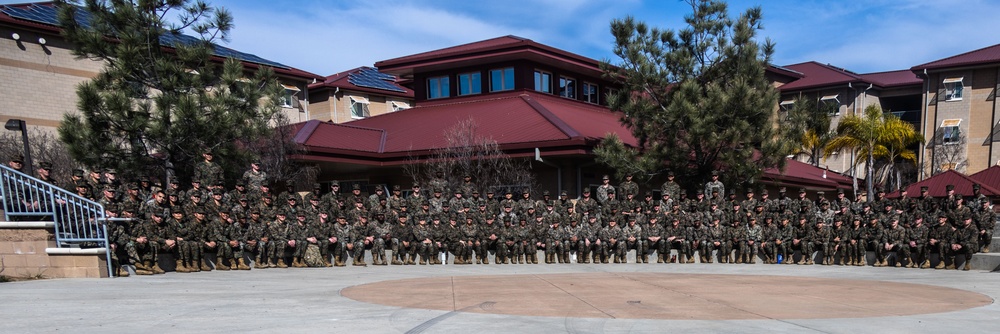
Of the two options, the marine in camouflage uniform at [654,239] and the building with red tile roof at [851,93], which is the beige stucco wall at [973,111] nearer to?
the building with red tile roof at [851,93]

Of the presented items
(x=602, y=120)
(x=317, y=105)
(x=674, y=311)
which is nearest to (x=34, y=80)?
(x=317, y=105)

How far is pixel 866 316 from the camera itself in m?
6.98

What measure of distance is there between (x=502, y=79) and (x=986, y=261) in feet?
50.1

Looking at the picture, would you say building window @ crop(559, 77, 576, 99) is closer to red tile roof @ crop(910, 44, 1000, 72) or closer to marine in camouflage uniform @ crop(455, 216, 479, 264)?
marine in camouflage uniform @ crop(455, 216, 479, 264)

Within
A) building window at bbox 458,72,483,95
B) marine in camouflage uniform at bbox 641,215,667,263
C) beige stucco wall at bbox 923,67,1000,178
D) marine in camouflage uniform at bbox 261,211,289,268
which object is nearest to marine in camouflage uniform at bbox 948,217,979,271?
marine in camouflage uniform at bbox 641,215,667,263

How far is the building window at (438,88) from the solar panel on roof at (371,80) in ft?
41.6

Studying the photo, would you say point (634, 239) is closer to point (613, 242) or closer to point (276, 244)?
point (613, 242)

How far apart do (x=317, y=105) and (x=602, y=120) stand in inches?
774

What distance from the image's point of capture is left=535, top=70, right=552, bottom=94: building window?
23672mm

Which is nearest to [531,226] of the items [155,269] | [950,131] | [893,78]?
[155,269]

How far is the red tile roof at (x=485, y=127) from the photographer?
1834cm

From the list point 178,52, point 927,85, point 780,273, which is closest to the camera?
point 780,273

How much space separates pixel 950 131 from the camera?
35844 millimetres

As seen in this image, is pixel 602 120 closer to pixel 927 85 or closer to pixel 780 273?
pixel 780 273
